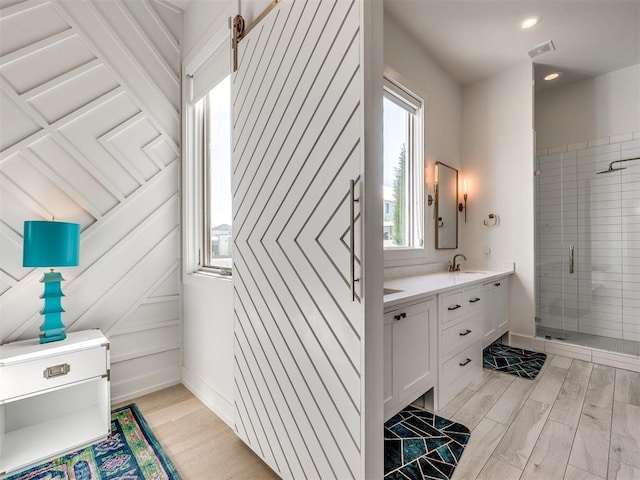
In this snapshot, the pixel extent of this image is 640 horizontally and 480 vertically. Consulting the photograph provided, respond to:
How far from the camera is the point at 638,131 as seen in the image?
307cm

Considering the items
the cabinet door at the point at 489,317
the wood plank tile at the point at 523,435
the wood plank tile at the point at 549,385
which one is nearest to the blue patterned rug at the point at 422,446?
the wood plank tile at the point at 523,435

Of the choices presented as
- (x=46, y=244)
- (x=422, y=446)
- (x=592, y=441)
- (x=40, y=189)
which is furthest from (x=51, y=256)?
(x=592, y=441)

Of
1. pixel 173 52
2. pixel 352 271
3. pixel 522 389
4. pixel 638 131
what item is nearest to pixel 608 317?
pixel 522 389

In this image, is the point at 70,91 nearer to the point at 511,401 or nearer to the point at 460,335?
the point at 460,335

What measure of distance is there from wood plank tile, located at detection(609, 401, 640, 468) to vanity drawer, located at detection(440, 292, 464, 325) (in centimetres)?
101

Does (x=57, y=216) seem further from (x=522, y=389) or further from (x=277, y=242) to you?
(x=522, y=389)

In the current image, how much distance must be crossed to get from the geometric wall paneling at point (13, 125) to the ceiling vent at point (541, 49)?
4214 millimetres

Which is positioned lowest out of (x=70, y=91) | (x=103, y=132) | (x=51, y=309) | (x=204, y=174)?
(x=51, y=309)

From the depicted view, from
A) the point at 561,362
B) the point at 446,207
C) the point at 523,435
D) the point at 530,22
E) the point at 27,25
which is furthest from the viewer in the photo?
the point at 446,207

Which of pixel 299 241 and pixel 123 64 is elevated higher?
pixel 123 64

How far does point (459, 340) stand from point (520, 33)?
110 inches

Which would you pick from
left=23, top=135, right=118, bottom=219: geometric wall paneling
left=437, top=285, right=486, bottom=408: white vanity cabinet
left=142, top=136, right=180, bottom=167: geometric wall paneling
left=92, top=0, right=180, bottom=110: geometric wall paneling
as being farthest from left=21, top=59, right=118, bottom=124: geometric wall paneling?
left=437, top=285, right=486, bottom=408: white vanity cabinet

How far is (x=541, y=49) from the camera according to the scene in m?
2.95

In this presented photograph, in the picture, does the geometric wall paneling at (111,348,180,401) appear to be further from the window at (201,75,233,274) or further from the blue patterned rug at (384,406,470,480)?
the blue patterned rug at (384,406,470,480)
